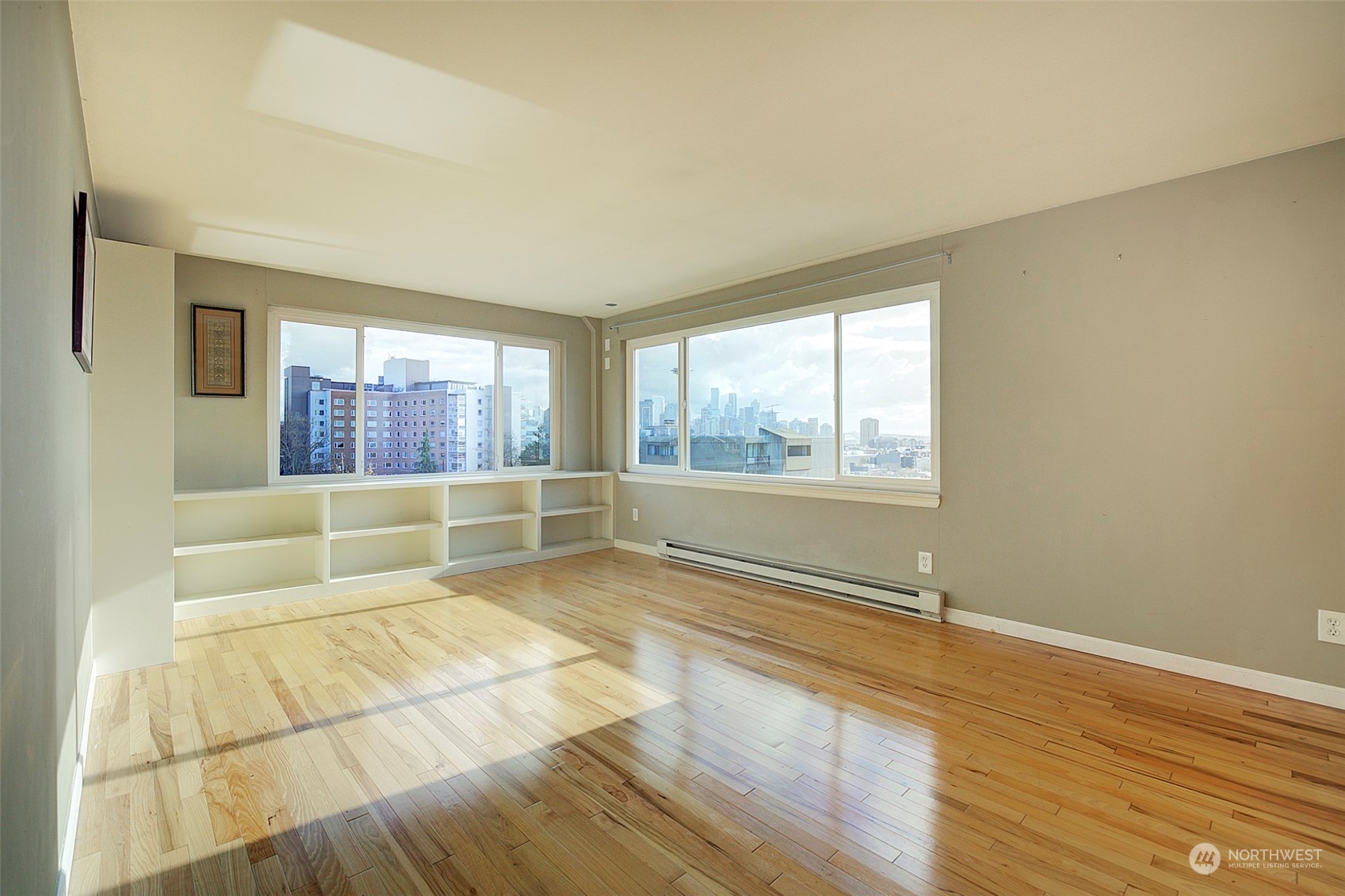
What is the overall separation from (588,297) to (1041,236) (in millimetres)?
3686

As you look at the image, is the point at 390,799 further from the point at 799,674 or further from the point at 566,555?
the point at 566,555

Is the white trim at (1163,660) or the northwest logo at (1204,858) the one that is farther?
the white trim at (1163,660)

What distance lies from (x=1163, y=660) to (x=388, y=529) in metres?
5.18

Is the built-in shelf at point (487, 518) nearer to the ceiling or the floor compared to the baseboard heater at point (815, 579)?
nearer to the ceiling

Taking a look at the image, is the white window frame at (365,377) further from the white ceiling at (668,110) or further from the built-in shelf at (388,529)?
the white ceiling at (668,110)

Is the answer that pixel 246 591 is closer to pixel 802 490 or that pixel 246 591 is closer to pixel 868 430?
pixel 802 490

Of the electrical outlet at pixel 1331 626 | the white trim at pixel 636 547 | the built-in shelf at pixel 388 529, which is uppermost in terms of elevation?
the built-in shelf at pixel 388 529

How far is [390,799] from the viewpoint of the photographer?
2.04m

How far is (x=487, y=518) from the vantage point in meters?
5.46

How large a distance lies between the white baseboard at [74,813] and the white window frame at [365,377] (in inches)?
92.4

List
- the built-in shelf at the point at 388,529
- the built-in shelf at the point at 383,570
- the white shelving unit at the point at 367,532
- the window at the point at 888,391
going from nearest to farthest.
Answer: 1. the window at the point at 888,391
2. the white shelving unit at the point at 367,532
3. the built-in shelf at the point at 388,529
4. the built-in shelf at the point at 383,570

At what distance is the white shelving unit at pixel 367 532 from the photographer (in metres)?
4.25

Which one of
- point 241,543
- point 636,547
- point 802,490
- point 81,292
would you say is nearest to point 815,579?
point 802,490

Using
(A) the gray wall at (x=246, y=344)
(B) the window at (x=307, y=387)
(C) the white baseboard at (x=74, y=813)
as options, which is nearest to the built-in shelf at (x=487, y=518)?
(B) the window at (x=307, y=387)
